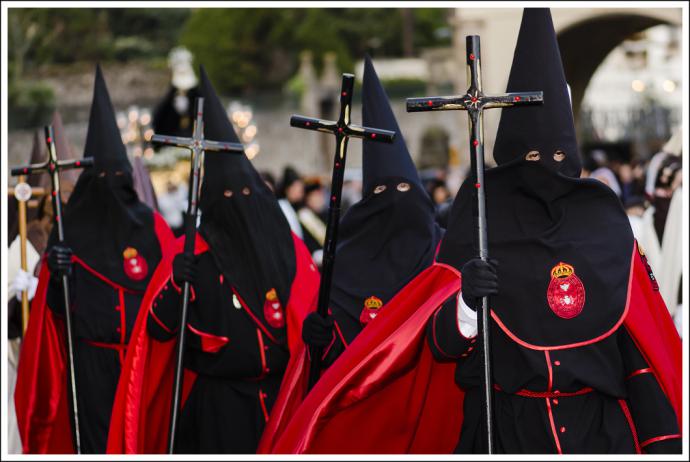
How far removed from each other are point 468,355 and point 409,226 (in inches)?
50.9

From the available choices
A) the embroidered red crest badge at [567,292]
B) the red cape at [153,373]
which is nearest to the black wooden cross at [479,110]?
the embroidered red crest badge at [567,292]

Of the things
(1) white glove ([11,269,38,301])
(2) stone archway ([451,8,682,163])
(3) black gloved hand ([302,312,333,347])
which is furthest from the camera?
(2) stone archway ([451,8,682,163])

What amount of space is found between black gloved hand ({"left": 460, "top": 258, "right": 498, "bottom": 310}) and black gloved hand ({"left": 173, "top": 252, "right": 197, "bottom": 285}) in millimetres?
2029

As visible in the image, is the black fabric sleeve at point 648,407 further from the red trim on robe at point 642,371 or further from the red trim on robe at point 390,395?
the red trim on robe at point 390,395

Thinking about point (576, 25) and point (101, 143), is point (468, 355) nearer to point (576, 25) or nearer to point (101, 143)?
point (101, 143)

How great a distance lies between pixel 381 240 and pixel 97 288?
2070mm

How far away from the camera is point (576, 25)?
56.1ft

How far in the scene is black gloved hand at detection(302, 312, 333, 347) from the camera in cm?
535

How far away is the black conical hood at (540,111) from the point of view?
4.23 metres

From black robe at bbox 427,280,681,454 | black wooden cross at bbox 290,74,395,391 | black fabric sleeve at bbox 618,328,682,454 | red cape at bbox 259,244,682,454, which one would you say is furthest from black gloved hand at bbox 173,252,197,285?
black fabric sleeve at bbox 618,328,682,454

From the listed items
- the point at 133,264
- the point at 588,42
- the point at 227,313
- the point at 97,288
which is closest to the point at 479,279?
the point at 227,313

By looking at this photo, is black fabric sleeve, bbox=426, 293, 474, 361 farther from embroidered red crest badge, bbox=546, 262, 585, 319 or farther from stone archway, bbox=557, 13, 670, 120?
stone archway, bbox=557, 13, 670, 120

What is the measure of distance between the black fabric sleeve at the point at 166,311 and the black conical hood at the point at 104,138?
3.89ft

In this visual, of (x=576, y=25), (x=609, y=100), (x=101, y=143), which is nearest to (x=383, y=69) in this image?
(x=609, y=100)
